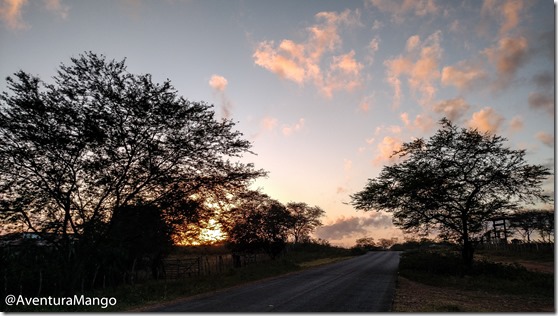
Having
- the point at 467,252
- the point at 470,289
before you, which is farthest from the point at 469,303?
the point at 467,252

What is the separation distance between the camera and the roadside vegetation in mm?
13656

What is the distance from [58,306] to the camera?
45.4 ft

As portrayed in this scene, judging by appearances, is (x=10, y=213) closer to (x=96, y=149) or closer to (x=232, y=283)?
(x=96, y=149)

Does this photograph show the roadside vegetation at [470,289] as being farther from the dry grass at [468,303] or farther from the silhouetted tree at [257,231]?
the silhouetted tree at [257,231]

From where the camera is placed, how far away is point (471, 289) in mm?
19844

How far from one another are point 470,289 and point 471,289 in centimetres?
6

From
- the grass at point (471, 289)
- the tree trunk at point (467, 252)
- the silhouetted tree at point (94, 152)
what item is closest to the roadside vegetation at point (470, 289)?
the grass at point (471, 289)

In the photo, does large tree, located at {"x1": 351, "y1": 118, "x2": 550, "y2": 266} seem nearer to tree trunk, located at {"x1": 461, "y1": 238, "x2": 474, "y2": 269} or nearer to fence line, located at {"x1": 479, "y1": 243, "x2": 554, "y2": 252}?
tree trunk, located at {"x1": 461, "y1": 238, "x2": 474, "y2": 269}

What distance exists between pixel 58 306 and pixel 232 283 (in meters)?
10.1

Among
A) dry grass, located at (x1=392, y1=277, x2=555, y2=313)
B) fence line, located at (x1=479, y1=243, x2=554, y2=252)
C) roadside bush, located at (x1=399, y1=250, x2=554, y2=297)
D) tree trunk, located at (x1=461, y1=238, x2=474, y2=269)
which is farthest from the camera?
fence line, located at (x1=479, y1=243, x2=554, y2=252)

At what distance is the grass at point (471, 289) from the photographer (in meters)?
13.8

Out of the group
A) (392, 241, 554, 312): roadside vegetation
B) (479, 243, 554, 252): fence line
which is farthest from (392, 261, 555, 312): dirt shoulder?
(479, 243, 554, 252): fence line

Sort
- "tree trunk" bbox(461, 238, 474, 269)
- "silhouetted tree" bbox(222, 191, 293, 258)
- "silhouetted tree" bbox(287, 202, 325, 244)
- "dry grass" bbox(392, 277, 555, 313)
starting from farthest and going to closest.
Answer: "silhouetted tree" bbox(287, 202, 325, 244) < "silhouetted tree" bbox(222, 191, 293, 258) < "tree trunk" bbox(461, 238, 474, 269) < "dry grass" bbox(392, 277, 555, 313)

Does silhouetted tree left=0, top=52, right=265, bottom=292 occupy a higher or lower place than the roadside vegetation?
higher
